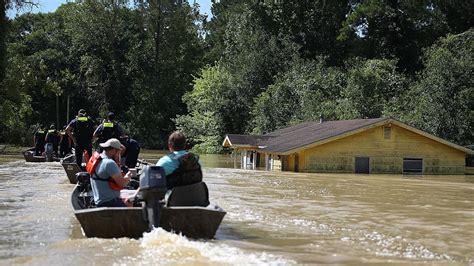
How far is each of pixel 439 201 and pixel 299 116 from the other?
36.0m

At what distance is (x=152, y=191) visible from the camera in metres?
9.04

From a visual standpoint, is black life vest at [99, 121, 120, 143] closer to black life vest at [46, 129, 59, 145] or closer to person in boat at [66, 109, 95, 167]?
person in boat at [66, 109, 95, 167]

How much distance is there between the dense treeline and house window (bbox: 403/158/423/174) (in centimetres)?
750

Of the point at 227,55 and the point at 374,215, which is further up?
the point at 227,55

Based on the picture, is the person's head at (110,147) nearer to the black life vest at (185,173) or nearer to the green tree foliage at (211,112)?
the black life vest at (185,173)

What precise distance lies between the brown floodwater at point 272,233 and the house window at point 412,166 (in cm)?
1852

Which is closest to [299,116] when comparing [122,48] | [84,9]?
[122,48]

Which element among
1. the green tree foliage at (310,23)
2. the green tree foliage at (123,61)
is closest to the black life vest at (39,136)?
the green tree foliage at (310,23)

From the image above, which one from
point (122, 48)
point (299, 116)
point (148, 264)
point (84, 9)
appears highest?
point (84, 9)

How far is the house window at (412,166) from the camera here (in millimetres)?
37188

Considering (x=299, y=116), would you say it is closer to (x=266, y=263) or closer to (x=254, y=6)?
(x=254, y=6)

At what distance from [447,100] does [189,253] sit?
39.5 m

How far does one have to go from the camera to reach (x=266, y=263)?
791 cm

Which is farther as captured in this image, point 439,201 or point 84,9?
point 84,9
